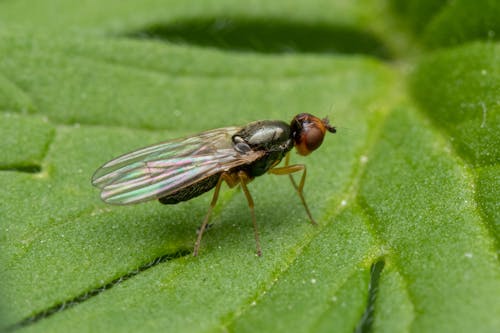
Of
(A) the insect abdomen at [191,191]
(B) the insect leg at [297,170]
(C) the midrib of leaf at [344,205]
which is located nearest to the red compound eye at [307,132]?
(B) the insect leg at [297,170]

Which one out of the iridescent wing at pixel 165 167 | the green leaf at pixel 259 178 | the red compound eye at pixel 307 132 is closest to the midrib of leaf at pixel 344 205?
the green leaf at pixel 259 178

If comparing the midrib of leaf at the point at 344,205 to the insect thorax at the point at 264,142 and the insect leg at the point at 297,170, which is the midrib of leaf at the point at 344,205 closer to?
the insect leg at the point at 297,170

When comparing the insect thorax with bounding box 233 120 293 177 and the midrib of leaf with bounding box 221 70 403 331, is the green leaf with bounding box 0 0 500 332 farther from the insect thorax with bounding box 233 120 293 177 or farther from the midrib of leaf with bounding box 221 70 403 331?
the insect thorax with bounding box 233 120 293 177

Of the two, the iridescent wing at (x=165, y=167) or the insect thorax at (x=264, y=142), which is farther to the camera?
the insect thorax at (x=264, y=142)

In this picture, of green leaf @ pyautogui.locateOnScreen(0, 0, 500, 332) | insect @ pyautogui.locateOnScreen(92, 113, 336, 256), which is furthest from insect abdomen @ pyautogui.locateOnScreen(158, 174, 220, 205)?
green leaf @ pyautogui.locateOnScreen(0, 0, 500, 332)

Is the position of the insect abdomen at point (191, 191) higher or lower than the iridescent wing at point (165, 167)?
lower

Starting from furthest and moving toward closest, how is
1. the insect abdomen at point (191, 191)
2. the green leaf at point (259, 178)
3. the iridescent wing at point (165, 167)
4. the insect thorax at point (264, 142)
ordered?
the insect thorax at point (264, 142)
the insect abdomen at point (191, 191)
the iridescent wing at point (165, 167)
the green leaf at point (259, 178)

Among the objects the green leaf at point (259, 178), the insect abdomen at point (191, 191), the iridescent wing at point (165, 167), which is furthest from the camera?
the insect abdomen at point (191, 191)

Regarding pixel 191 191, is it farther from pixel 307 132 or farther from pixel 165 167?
pixel 307 132
